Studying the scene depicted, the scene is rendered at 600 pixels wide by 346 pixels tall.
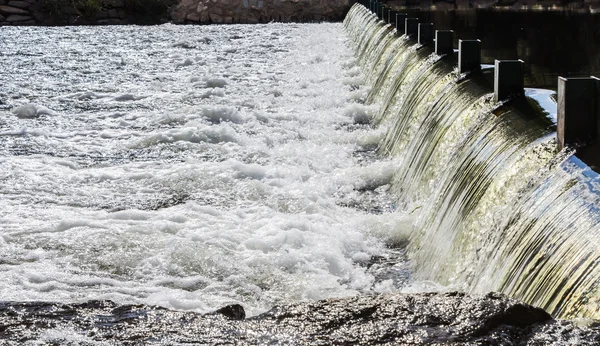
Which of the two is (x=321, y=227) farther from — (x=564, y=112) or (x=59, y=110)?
(x=59, y=110)

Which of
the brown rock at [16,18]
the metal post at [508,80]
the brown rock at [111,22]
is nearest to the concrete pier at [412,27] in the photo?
the metal post at [508,80]

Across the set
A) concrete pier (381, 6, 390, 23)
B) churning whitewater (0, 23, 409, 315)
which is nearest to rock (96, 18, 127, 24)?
concrete pier (381, 6, 390, 23)

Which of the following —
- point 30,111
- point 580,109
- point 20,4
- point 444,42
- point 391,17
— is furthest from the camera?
point 20,4

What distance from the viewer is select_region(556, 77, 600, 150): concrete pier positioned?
5.42 m

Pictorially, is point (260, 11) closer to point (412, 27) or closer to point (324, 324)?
point (412, 27)

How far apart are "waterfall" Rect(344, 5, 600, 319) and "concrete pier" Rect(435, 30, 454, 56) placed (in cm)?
38

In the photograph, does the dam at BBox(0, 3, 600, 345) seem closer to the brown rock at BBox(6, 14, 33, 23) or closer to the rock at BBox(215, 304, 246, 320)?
the rock at BBox(215, 304, 246, 320)

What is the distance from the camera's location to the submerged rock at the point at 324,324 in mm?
3721

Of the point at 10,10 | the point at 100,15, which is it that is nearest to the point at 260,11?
the point at 100,15

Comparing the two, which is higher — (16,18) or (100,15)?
(100,15)

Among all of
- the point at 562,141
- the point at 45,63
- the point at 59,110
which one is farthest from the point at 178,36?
the point at 562,141

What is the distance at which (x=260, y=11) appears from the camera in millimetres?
45969

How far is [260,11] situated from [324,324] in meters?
42.9

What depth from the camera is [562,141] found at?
219 inches
